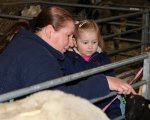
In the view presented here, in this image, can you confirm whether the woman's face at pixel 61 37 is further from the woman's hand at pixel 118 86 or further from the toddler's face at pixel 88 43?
the toddler's face at pixel 88 43

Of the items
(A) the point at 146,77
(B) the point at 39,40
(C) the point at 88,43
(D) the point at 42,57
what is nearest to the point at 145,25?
(C) the point at 88,43

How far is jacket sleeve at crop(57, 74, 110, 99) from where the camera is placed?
7.16 ft

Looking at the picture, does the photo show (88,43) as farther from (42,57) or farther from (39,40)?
(42,57)

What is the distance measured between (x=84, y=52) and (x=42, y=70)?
105 cm

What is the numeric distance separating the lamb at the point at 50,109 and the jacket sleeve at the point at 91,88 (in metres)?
0.50

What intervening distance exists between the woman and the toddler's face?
683 mm

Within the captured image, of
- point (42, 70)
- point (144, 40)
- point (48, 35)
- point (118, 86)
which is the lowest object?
point (144, 40)

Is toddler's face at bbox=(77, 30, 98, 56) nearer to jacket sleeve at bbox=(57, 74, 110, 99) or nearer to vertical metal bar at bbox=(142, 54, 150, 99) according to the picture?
vertical metal bar at bbox=(142, 54, 150, 99)

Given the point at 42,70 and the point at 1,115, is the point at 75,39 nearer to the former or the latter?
the point at 42,70

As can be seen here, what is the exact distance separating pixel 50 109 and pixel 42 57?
658mm

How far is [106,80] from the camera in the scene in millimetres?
2262

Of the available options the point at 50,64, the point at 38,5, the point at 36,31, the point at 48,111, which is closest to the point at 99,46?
the point at 36,31

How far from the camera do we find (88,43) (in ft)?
10.2

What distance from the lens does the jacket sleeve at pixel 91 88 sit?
86.0 inches
